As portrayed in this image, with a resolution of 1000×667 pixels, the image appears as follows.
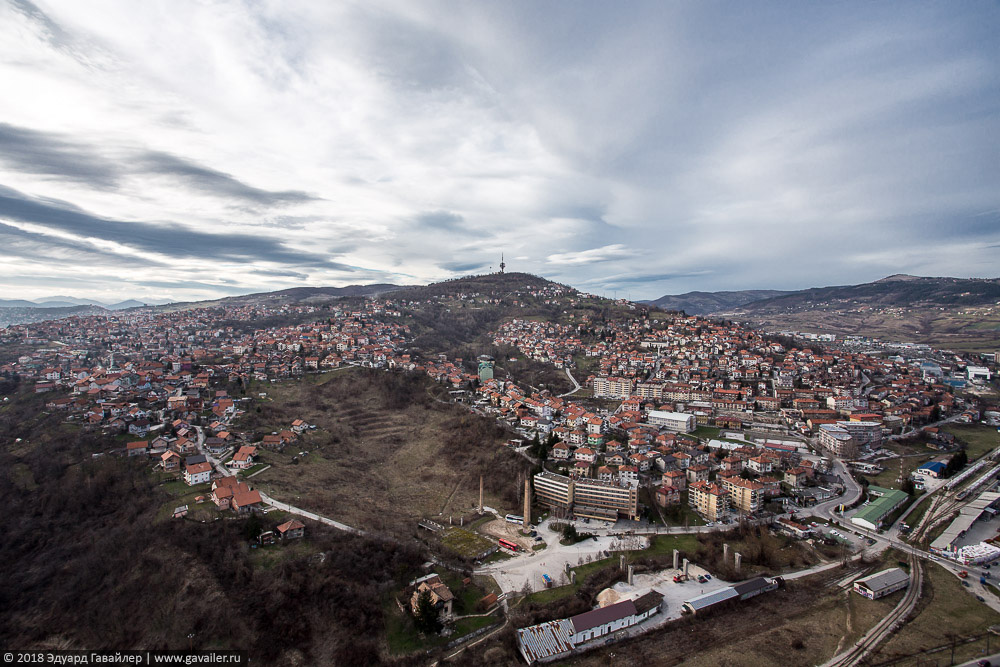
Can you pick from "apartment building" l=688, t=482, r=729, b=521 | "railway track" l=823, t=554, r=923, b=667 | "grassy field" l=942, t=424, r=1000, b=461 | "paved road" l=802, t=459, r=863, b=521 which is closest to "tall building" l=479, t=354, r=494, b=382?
"apartment building" l=688, t=482, r=729, b=521

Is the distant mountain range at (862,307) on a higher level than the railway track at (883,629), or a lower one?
higher

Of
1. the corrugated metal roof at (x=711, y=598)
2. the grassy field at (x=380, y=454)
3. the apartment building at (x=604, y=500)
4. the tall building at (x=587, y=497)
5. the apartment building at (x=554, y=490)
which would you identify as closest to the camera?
the corrugated metal roof at (x=711, y=598)

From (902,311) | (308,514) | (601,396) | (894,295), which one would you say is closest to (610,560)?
(308,514)

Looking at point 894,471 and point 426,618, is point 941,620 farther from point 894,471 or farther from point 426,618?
point 426,618

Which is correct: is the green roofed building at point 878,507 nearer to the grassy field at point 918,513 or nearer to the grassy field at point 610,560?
the grassy field at point 918,513

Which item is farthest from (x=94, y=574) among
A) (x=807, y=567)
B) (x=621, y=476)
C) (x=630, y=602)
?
(x=807, y=567)

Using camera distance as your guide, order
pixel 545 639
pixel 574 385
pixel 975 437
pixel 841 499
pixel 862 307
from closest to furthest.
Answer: pixel 545 639
pixel 841 499
pixel 975 437
pixel 574 385
pixel 862 307

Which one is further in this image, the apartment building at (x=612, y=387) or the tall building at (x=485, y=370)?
the tall building at (x=485, y=370)

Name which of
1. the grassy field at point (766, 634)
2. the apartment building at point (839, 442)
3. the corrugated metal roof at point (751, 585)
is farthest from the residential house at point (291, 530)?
the apartment building at point (839, 442)

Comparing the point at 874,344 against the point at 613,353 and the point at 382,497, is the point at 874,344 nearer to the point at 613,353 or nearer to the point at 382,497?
the point at 613,353
